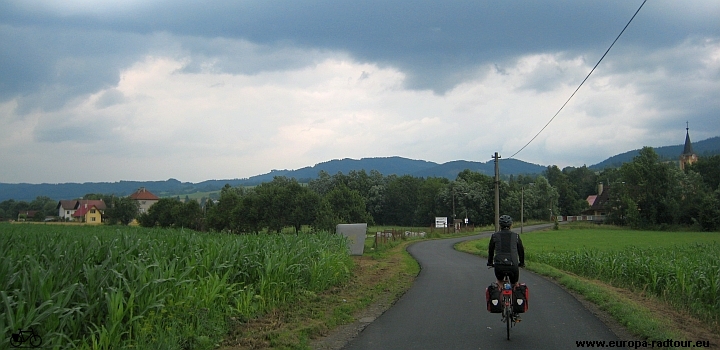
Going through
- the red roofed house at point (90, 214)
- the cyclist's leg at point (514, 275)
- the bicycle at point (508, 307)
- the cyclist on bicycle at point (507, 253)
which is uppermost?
the cyclist on bicycle at point (507, 253)

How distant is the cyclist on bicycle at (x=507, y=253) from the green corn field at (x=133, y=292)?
Result: 4496 mm

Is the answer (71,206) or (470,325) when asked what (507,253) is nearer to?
(470,325)

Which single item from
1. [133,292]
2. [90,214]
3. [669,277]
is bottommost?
[90,214]

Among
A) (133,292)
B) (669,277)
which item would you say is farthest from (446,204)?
(133,292)

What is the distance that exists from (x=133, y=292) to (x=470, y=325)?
5.43 m

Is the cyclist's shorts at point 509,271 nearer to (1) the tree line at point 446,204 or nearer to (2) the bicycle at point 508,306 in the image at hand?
(2) the bicycle at point 508,306

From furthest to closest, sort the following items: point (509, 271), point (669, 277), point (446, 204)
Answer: point (446, 204), point (669, 277), point (509, 271)

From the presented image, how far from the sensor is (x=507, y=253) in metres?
8.95

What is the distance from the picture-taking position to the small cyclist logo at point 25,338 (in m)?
6.20

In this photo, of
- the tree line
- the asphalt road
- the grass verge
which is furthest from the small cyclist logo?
the tree line

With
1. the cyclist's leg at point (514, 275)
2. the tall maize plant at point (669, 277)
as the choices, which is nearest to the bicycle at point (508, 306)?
the cyclist's leg at point (514, 275)

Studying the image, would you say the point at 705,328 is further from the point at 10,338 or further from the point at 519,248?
the point at 10,338

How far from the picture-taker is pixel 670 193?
9469 centimetres

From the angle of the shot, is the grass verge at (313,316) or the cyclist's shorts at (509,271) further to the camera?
the cyclist's shorts at (509,271)
